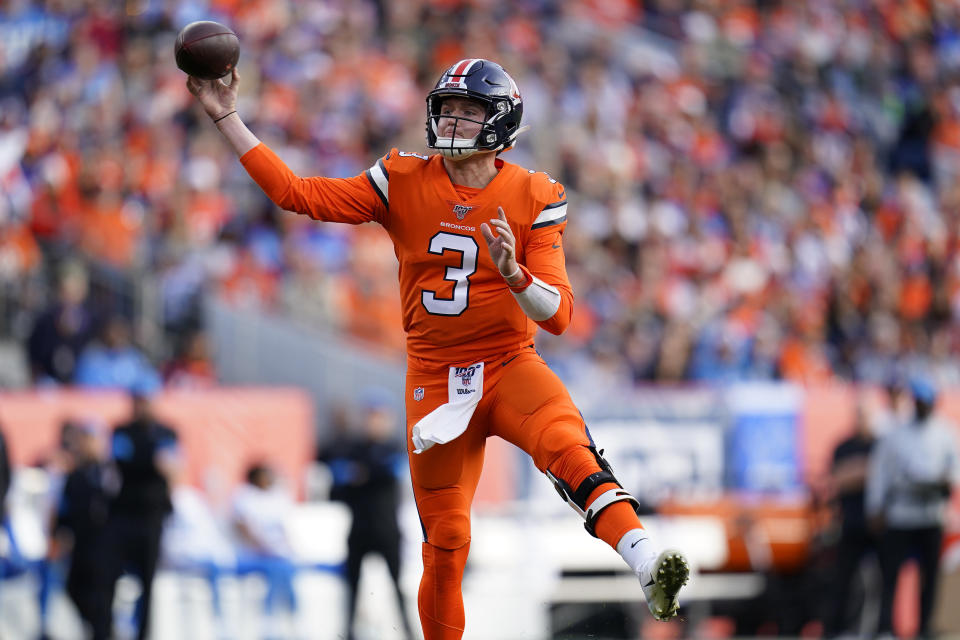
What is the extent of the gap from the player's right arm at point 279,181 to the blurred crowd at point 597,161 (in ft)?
23.3

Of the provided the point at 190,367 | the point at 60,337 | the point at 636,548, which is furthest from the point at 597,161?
the point at 636,548

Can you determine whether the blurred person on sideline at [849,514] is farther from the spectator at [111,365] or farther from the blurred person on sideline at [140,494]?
the spectator at [111,365]

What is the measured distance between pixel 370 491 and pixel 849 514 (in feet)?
11.5

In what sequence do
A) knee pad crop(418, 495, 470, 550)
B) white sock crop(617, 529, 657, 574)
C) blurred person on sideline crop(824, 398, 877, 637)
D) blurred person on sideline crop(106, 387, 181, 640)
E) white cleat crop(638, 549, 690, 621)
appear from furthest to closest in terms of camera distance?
blurred person on sideline crop(824, 398, 877, 637) → blurred person on sideline crop(106, 387, 181, 640) → knee pad crop(418, 495, 470, 550) → white sock crop(617, 529, 657, 574) → white cleat crop(638, 549, 690, 621)

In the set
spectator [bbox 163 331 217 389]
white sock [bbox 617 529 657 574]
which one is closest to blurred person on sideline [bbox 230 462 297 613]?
spectator [bbox 163 331 217 389]

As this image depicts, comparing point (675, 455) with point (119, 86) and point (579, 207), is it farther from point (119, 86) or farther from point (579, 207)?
point (119, 86)

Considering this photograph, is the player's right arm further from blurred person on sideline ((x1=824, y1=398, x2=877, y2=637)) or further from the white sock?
blurred person on sideline ((x1=824, y1=398, x2=877, y2=637))

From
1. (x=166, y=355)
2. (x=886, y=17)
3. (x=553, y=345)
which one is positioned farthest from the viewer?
(x=886, y=17)

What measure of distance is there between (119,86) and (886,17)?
11.7 m

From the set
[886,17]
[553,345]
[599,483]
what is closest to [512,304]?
[599,483]

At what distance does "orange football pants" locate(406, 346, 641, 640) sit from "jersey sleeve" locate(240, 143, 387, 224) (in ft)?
2.13

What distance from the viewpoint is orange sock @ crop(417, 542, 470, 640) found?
5.68 m

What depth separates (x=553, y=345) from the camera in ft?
45.4

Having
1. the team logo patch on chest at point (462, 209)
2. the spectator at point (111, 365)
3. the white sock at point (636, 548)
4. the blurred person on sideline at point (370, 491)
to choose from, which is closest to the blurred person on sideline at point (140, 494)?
the blurred person on sideline at point (370, 491)
